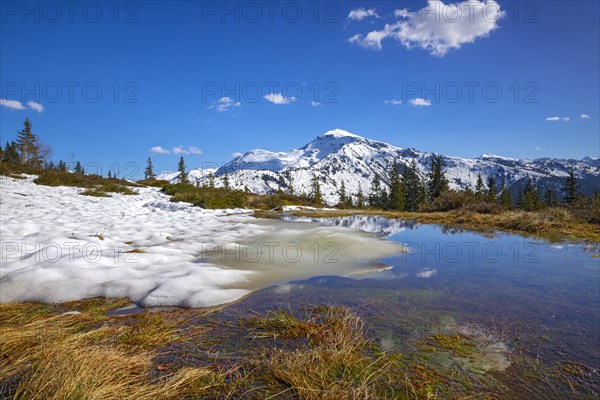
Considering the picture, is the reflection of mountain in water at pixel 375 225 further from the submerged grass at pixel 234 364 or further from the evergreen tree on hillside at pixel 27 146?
the evergreen tree on hillside at pixel 27 146

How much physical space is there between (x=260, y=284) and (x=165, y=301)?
59.8 inches

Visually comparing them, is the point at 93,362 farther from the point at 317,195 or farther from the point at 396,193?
the point at 396,193

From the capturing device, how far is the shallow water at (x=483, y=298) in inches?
122

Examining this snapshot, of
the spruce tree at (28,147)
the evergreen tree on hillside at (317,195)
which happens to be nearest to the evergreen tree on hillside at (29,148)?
the spruce tree at (28,147)

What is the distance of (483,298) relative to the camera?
4363mm

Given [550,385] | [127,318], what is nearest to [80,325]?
[127,318]

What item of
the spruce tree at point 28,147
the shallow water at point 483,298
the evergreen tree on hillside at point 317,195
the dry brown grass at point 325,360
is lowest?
the shallow water at point 483,298

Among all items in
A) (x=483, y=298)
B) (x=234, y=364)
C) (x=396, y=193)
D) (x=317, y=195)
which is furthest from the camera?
(x=396, y=193)

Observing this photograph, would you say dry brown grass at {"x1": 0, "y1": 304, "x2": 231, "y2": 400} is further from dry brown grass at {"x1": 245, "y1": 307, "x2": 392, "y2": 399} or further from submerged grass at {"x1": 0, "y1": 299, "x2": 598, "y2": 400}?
dry brown grass at {"x1": 245, "y1": 307, "x2": 392, "y2": 399}

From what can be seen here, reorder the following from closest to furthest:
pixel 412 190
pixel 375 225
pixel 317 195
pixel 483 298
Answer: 1. pixel 483 298
2. pixel 375 225
3. pixel 317 195
4. pixel 412 190

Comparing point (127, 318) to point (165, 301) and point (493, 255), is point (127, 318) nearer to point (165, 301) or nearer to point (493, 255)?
point (165, 301)

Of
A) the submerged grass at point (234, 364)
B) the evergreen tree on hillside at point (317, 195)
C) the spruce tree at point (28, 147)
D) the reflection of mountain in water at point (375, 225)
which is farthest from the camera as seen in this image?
the spruce tree at point (28, 147)

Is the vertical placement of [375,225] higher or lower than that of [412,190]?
lower

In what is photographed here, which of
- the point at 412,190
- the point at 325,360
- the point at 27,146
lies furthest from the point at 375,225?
the point at 27,146
